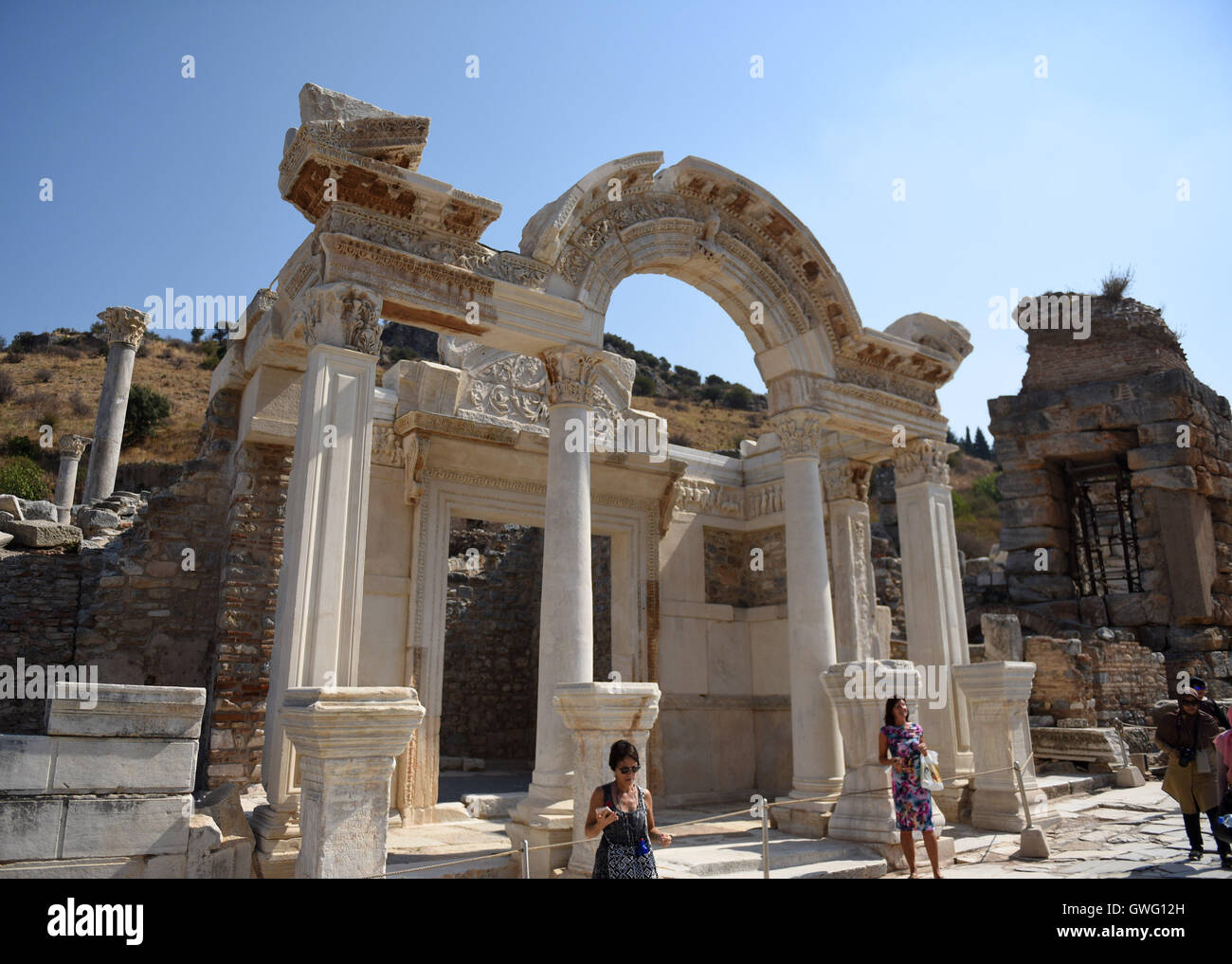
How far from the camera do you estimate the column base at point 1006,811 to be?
29.8ft

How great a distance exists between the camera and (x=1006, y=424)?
69.6 feet

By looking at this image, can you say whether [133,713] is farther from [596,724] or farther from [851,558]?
[851,558]

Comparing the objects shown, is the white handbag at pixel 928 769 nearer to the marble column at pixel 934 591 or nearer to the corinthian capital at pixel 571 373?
the marble column at pixel 934 591

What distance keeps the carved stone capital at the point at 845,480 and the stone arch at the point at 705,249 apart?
211 centimetres

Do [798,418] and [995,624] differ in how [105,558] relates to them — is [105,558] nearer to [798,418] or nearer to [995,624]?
[798,418]

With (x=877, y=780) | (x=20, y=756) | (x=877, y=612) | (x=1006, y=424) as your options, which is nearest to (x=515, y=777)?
(x=877, y=612)

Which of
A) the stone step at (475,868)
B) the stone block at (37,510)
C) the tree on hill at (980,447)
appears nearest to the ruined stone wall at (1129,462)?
the stone step at (475,868)

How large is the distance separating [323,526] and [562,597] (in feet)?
7.21

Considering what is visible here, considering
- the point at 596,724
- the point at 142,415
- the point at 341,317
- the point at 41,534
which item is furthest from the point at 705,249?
the point at 142,415

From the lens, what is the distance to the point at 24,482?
84.4 feet

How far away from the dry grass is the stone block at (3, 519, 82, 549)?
22.2 metres

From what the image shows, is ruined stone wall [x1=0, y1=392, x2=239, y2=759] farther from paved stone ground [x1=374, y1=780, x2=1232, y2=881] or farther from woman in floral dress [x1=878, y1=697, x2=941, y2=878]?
woman in floral dress [x1=878, y1=697, x2=941, y2=878]

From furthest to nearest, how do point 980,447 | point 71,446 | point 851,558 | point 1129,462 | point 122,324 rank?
point 980,447 → point 71,446 → point 1129,462 → point 122,324 → point 851,558
